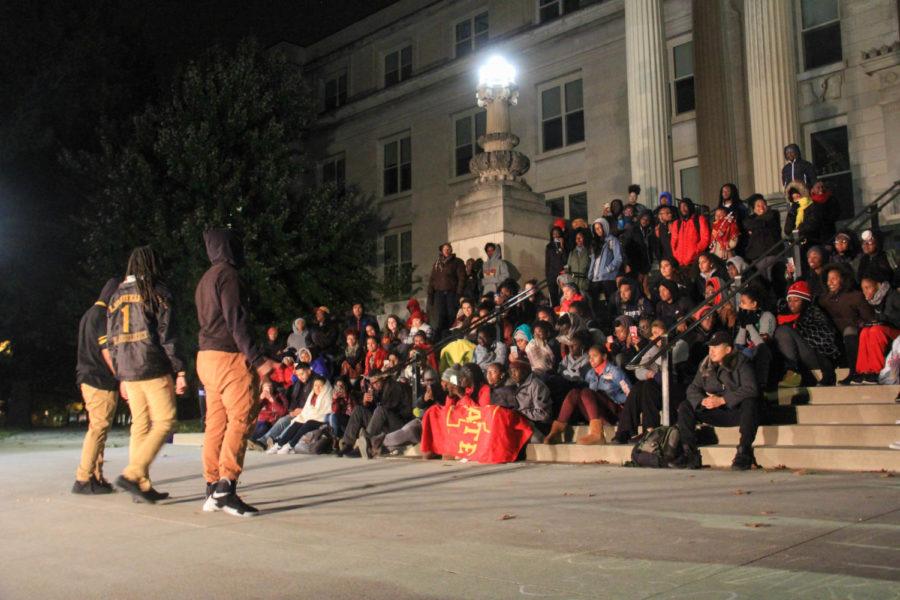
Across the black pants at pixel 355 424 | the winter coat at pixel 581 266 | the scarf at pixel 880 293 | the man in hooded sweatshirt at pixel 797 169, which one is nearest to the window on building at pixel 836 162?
the man in hooded sweatshirt at pixel 797 169

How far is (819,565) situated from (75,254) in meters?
27.3

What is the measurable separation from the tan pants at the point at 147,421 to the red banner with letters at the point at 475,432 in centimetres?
423

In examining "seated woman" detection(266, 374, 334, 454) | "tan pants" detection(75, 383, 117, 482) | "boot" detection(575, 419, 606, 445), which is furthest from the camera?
"seated woman" detection(266, 374, 334, 454)

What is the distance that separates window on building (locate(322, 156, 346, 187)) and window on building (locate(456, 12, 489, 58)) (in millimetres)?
6904

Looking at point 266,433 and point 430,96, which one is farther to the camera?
point 430,96

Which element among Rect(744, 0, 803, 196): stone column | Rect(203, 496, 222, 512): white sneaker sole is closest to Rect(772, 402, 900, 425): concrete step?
Rect(203, 496, 222, 512): white sneaker sole

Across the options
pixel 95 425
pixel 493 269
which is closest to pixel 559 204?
pixel 493 269

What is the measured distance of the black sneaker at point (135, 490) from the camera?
685 centimetres

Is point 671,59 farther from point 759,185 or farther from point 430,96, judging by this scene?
point 430,96

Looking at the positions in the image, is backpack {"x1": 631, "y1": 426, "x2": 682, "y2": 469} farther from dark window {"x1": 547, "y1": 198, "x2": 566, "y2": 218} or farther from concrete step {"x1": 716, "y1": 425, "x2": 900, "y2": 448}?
dark window {"x1": 547, "y1": 198, "x2": 566, "y2": 218}

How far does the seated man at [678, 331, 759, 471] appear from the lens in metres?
8.51

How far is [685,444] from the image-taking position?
29.1 ft

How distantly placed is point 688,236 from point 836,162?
385 inches

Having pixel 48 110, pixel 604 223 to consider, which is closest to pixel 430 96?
pixel 48 110
